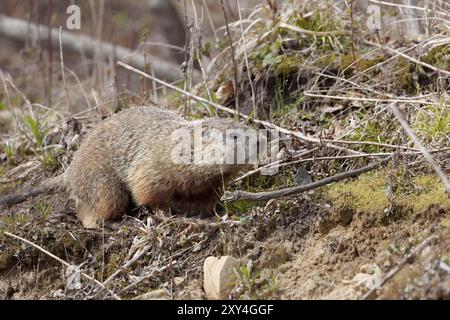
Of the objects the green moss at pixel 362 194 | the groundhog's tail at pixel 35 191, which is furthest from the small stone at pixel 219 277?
the groundhog's tail at pixel 35 191

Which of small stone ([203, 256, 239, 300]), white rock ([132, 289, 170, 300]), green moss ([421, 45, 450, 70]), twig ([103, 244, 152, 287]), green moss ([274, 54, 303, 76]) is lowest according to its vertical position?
white rock ([132, 289, 170, 300])

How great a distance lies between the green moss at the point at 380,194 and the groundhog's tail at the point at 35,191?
2.25m

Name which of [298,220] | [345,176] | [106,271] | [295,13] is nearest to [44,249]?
[106,271]

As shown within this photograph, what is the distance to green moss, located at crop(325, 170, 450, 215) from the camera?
4.17m

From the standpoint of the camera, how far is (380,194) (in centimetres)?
438

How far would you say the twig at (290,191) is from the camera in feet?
14.5

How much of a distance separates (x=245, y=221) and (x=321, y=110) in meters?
1.46

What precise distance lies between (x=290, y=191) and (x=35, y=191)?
2185mm

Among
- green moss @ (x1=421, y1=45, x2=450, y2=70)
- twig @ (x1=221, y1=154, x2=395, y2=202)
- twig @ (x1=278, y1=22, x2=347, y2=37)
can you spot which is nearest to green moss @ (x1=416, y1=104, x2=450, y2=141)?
twig @ (x1=221, y1=154, x2=395, y2=202)

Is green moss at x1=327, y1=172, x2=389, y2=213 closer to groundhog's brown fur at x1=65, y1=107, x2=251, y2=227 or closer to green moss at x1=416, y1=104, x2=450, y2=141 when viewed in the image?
green moss at x1=416, y1=104, x2=450, y2=141

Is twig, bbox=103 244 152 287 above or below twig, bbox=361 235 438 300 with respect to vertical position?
below

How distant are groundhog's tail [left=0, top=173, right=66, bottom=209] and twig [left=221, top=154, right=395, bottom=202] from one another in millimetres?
1743
